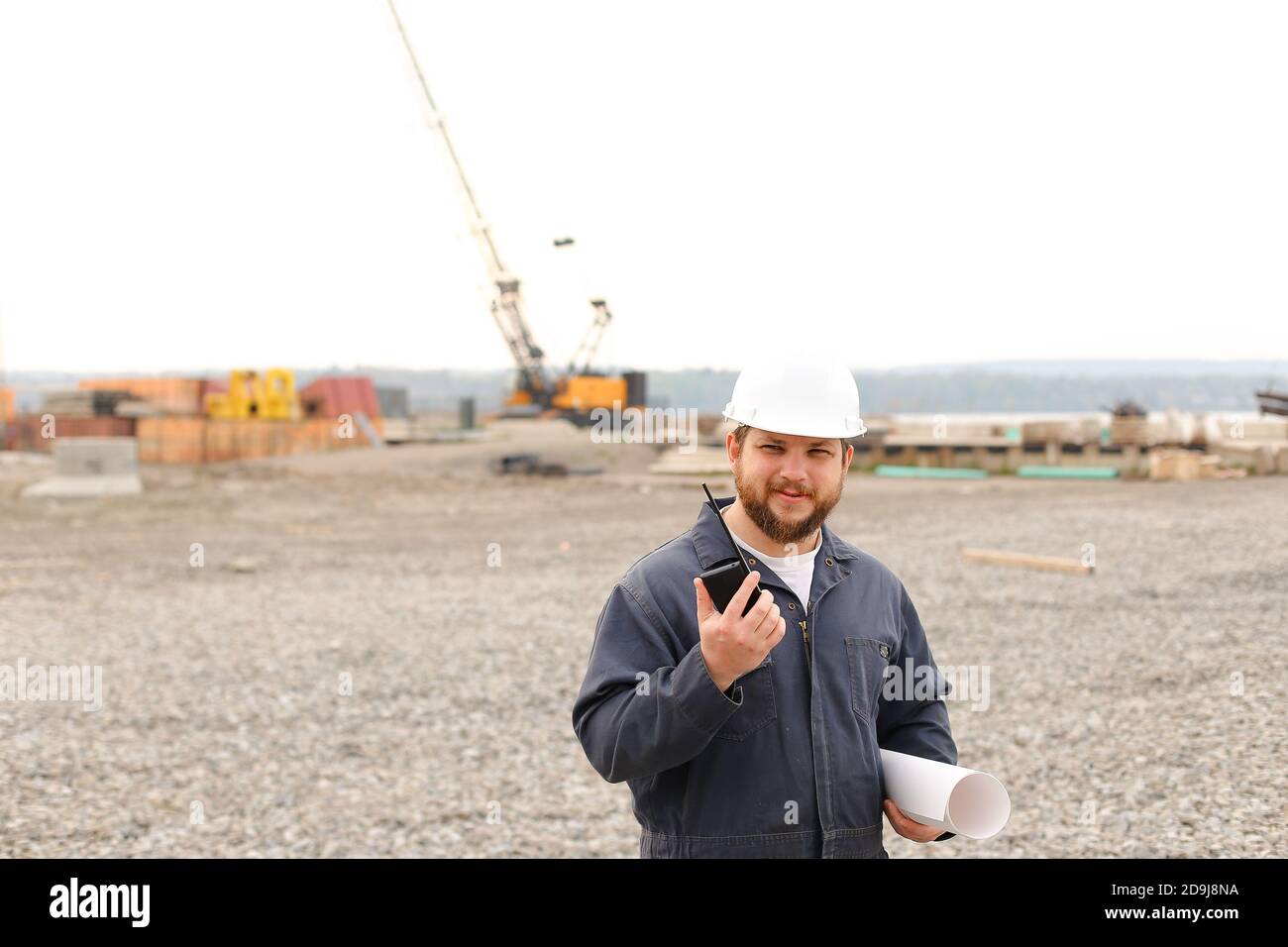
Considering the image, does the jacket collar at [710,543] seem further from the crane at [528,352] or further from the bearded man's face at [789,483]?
the crane at [528,352]

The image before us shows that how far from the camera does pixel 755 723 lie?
2289mm

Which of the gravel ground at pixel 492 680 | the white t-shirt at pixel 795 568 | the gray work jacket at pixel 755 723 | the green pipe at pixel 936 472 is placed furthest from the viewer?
the green pipe at pixel 936 472

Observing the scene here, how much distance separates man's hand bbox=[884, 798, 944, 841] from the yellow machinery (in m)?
37.7

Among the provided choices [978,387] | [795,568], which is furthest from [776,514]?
[978,387]

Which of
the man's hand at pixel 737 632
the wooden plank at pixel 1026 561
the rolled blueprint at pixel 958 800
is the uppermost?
the man's hand at pixel 737 632

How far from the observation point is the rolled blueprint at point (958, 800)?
227cm

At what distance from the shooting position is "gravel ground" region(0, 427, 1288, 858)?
235 inches

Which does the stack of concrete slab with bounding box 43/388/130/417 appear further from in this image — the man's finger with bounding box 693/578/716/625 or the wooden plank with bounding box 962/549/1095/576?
the man's finger with bounding box 693/578/716/625

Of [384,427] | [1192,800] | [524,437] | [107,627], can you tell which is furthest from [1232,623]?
[384,427]

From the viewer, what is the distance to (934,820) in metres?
2.29

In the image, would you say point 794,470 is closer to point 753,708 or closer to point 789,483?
point 789,483

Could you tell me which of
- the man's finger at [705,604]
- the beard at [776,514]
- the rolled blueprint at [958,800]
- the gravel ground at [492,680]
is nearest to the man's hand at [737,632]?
the man's finger at [705,604]

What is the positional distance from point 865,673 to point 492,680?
6902 millimetres
